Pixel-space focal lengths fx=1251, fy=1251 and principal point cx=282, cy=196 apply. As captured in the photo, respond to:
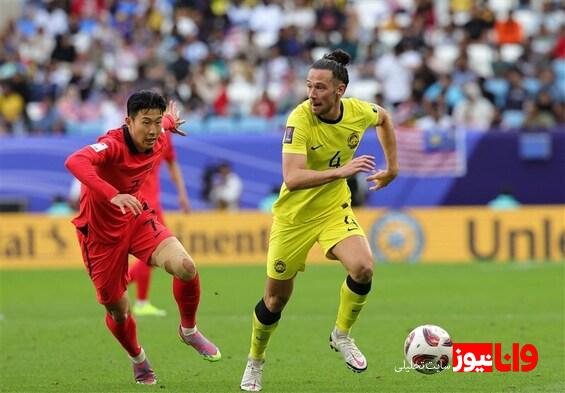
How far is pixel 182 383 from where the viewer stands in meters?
10.0

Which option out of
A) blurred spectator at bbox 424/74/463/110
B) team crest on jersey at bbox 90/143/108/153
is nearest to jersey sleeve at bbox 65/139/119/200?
team crest on jersey at bbox 90/143/108/153

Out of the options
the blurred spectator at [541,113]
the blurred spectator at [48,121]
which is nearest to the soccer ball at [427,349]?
the blurred spectator at [541,113]

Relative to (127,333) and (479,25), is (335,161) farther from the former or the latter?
(479,25)

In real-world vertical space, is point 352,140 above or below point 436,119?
above

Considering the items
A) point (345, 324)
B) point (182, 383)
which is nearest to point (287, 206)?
point (345, 324)

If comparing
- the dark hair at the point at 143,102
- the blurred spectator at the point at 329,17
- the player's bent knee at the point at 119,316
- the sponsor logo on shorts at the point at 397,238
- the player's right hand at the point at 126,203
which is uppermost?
the blurred spectator at the point at 329,17

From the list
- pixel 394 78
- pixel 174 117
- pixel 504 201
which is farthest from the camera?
pixel 394 78

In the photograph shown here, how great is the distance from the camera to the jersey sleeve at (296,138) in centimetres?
946

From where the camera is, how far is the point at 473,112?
969 inches

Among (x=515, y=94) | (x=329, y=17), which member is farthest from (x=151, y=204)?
(x=329, y=17)

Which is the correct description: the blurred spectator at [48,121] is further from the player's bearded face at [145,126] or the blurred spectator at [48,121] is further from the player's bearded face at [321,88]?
the player's bearded face at [321,88]

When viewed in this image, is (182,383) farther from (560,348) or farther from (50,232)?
Answer: (50,232)

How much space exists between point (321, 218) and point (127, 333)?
6.01 feet

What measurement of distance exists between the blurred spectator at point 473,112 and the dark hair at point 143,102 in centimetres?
1533
